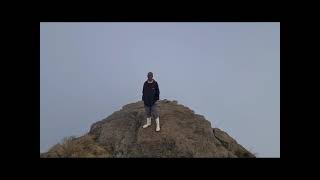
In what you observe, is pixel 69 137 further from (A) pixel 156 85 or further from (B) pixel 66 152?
(A) pixel 156 85

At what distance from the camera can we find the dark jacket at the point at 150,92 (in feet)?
75.2

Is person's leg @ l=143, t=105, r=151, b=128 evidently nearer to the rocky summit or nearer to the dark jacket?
the rocky summit

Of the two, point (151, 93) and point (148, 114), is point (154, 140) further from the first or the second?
point (151, 93)

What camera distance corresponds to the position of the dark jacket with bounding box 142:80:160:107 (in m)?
22.9

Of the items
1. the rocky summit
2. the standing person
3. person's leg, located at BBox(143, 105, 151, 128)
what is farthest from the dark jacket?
the rocky summit

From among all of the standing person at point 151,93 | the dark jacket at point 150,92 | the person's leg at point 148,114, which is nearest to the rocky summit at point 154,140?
the person's leg at point 148,114

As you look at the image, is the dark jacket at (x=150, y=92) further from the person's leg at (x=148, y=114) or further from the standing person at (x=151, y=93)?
the person's leg at (x=148, y=114)

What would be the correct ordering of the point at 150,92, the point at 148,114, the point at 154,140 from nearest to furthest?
1. the point at 150,92
2. the point at 154,140
3. the point at 148,114

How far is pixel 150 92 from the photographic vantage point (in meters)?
22.9

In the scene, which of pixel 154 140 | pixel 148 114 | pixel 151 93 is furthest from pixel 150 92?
pixel 154 140

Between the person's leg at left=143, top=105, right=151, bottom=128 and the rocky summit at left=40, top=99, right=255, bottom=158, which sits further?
the person's leg at left=143, top=105, right=151, bottom=128

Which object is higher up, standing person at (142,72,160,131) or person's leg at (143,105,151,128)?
standing person at (142,72,160,131)
